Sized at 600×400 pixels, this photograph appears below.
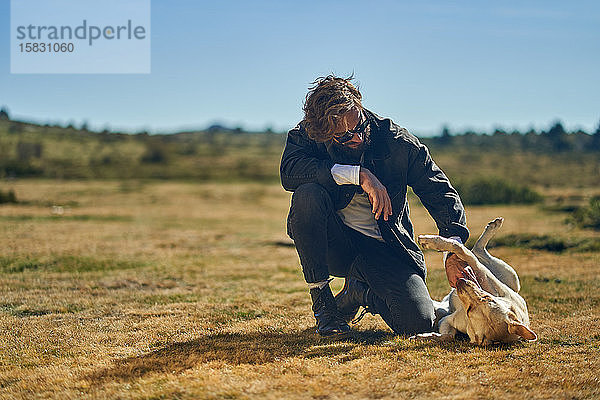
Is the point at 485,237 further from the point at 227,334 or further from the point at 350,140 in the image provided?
the point at 227,334

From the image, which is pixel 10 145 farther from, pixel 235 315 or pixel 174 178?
pixel 235 315

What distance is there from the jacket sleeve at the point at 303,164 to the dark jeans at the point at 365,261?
9 cm

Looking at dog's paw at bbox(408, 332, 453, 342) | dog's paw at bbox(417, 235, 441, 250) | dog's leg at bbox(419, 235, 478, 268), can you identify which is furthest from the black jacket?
dog's paw at bbox(408, 332, 453, 342)

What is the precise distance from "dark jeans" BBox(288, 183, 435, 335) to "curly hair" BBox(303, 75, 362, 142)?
48cm

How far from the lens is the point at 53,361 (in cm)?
420

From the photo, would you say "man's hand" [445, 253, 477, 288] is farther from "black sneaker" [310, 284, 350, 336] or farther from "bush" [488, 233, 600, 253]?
"bush" [488, 233, 600, 253]

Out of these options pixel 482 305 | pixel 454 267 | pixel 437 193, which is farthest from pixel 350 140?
pixel 482 305

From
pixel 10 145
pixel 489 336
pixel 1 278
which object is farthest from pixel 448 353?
pixel 10 145

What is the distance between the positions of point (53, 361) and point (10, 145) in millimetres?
54090

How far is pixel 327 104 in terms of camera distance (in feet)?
15.3

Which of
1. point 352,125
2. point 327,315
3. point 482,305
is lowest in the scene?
point 327,315

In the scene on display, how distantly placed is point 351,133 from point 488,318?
→ 1757 millimetres

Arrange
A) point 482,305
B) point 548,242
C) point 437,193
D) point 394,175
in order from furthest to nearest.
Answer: point 548,242 → point 394,175 → point 437,193 → point 482,305

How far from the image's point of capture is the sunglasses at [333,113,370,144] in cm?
481
